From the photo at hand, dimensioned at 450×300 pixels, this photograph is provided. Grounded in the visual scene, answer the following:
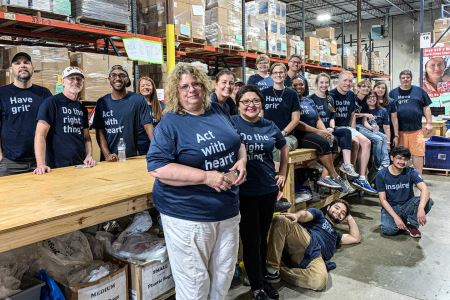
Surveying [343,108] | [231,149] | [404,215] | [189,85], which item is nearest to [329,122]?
[343,108]

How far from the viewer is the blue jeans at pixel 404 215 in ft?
13.6

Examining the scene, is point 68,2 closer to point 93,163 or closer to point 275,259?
point 93,163

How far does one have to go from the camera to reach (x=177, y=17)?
17.5 feet

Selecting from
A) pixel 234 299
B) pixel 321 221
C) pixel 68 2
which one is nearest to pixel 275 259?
pixel 234 299

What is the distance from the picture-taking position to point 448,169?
7539 mm

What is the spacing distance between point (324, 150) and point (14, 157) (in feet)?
10.4

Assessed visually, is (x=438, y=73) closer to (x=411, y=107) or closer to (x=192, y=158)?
(x=411, y=107)

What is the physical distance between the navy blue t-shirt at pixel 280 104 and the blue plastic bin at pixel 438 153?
522cm

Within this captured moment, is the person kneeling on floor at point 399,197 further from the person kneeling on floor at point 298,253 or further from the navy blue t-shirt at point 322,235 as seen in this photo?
the person kneeling on floor at point 298,253

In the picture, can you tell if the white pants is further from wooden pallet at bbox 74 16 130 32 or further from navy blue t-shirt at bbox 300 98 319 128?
wooden pallet at bbox 74 16 130 32

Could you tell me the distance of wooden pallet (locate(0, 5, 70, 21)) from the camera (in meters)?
3.73

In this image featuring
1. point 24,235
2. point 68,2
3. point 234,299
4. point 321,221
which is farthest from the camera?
point 68,2

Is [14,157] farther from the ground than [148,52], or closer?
closer

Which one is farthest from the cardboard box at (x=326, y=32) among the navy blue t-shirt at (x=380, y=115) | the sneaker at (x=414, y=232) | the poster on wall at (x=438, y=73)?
the sneaker at (x=414, y=232)
